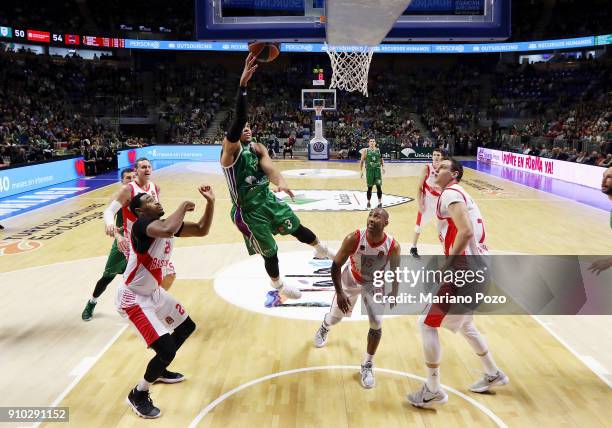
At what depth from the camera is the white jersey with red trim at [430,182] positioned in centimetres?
851

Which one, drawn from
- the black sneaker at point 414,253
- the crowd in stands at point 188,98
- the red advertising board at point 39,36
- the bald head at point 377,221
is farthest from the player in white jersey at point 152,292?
the red advertising board at point 39,36

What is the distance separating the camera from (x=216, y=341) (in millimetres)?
5801

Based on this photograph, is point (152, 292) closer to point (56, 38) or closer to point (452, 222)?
point (452, 222)

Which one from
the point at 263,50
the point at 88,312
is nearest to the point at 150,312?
the point at 88,312

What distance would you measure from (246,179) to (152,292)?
1.89 metres

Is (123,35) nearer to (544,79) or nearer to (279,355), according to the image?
(544,79)

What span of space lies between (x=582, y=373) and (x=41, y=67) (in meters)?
36.4

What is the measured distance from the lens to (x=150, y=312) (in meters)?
4.34

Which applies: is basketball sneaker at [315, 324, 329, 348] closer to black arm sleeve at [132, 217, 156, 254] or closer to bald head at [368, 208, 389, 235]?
bald head at [368, 208, 389, 235]

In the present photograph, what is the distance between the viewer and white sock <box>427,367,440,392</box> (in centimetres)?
430

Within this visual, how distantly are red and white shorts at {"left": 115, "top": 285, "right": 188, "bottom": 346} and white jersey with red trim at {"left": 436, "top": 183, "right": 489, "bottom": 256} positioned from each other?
7.78ft

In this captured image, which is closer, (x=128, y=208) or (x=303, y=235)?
(x=128, y=208)

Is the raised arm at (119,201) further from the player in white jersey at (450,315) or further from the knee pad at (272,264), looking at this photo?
the player in white jersey at (450,315)

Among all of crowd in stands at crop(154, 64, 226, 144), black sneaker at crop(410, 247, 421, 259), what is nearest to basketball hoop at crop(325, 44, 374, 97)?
black sneaker at crop(410, 247, 421, 259)
